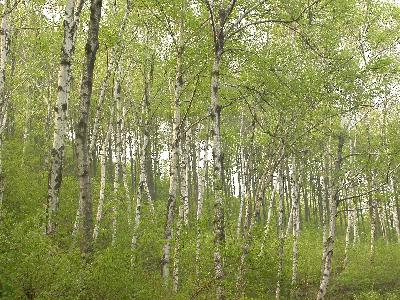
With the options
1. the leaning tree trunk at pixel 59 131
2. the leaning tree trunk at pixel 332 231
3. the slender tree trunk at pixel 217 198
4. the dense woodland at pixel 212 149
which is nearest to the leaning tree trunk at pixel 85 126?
the dense woodland at pixel 212 149

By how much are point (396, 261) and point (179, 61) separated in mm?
16612

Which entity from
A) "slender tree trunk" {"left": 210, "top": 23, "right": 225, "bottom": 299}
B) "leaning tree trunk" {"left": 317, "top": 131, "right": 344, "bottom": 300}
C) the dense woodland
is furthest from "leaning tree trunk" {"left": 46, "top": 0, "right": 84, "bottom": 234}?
"leaning tree trunk" {"left": 317, "top": 131, "right": 344, "bottom": 300}

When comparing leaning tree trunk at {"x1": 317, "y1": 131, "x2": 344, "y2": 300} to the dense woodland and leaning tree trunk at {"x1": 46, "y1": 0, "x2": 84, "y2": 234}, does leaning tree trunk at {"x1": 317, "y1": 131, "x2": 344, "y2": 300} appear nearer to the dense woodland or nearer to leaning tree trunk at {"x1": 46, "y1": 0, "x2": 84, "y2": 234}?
the dense woodland

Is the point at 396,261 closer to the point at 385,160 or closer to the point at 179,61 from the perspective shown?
the point at 385,160

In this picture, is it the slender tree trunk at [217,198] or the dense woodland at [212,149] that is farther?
the slender tree trunk at [217,198]

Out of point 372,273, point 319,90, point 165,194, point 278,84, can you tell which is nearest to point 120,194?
point 278,84

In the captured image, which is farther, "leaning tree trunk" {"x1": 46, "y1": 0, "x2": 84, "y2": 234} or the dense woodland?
the dense woodland

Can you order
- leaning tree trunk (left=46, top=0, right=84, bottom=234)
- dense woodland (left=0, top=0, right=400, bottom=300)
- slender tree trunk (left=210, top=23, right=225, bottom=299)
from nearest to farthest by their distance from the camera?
leaning tree trunk (left=46, top=0, right=84, bottom=234), dense woodland (left=0, top=0, right=400, bottom=300), slender tree trunk (left=210, top=23, right=225, bottom=299)

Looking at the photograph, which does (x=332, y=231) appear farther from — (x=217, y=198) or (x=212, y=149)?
(x=217, y=198)

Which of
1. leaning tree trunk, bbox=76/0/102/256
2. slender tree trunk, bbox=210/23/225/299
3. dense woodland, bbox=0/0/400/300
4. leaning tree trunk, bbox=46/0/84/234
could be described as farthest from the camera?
slender tree trunk, bbox=210/23/225/299

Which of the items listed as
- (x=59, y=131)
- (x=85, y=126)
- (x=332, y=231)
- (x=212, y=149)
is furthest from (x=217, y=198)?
(x=332, y=231)

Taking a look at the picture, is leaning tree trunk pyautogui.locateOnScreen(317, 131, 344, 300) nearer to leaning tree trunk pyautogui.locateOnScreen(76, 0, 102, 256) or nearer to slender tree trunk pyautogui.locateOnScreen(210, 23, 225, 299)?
slender tree trunk pyautogui.locateOnScreen(210, 23, 225, 299)

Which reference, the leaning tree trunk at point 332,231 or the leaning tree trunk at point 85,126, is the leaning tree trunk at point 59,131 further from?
the leaning tree trunk at point 332,231

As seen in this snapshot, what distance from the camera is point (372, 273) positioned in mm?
22594
